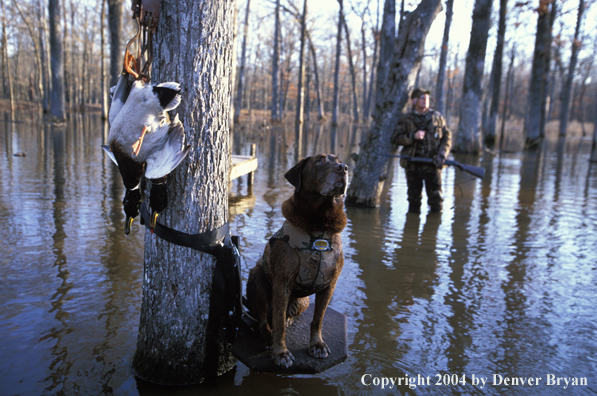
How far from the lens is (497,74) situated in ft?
83.5

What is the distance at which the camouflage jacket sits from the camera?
26.3 ft

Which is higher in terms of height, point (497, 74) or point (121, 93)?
point (497, 74)

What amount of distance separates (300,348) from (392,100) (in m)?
6.35

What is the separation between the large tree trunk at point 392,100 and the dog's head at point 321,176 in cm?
570

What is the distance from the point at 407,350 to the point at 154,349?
2.11 m

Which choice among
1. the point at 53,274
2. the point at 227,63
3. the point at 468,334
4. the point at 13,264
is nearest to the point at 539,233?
the point at 468,334

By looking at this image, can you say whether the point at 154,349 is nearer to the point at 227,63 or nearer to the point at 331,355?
the point at 331,355

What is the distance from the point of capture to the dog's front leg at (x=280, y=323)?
310 centimetres

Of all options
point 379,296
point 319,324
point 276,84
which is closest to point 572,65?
point 276,84

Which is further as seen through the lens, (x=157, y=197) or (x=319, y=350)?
(x=319, y=350)

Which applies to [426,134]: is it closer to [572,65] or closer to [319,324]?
[319,324]

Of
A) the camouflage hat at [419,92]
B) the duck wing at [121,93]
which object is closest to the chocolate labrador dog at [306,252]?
the duck wing at [121,93]

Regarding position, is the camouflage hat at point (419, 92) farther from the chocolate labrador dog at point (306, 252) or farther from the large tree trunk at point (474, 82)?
the large tree trunk at point (474, 82)

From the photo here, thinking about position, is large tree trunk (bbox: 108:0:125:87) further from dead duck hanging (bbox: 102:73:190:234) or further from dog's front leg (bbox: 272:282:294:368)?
dog's front leg (bbox: 272:282:294:368)
